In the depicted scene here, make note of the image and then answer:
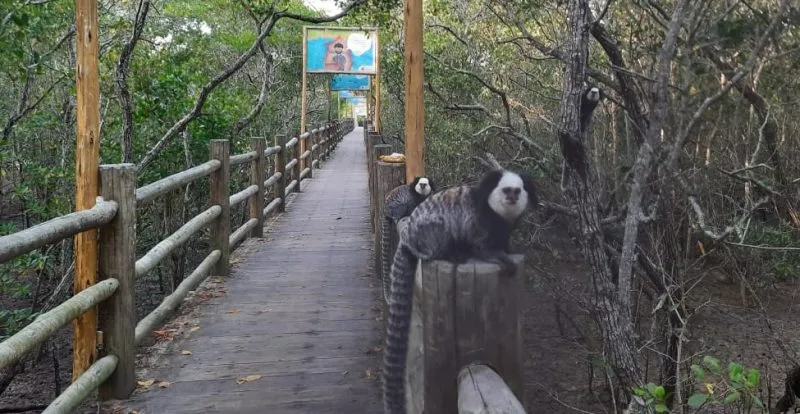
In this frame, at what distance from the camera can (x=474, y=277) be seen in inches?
62.6

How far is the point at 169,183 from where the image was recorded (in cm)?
421

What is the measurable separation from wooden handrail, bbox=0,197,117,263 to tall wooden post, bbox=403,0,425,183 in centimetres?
317

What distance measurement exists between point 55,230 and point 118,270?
2.06 feet

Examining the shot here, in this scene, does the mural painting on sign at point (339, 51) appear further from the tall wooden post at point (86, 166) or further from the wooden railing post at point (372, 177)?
the tall wooden post at point (86, 166)

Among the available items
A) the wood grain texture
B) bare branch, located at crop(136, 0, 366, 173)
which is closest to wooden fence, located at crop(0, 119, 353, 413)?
the wood grain texture

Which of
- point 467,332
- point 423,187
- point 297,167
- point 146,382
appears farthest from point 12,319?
point 297,167

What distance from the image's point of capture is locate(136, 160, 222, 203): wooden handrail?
12.2 ft

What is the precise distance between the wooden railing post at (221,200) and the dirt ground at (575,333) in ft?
1.14

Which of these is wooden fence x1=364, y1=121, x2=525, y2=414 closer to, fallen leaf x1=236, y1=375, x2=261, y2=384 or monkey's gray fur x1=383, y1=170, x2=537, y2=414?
monkey's gray fur x1=383, y1=170, x2=537, y2=414

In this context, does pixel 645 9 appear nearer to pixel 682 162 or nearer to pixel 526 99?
pixel 682 162

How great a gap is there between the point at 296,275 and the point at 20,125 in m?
5.51

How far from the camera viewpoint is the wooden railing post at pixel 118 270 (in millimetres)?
3148

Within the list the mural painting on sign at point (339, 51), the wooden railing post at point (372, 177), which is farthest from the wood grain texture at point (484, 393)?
the mural painting on sign at point (339, 51)

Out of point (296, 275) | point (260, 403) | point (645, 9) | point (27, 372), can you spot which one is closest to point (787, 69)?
point (645, 9)
